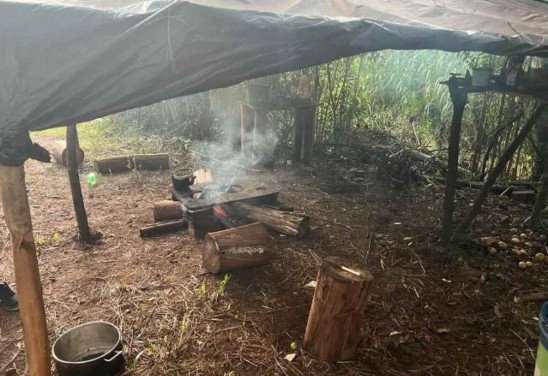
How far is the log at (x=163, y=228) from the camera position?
441 cm

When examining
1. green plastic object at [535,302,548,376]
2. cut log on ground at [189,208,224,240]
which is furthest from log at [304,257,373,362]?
cut log on ground at [189,208,224,240]

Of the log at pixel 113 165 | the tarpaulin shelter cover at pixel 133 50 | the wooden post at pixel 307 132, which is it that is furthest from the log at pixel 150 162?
the tarpaulin shelter cover at pixel 133 50

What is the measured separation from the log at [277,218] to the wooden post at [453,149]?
1559 mm

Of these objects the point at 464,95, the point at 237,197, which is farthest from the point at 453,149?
the point at 237,197

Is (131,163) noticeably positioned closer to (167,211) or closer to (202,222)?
(167,211)

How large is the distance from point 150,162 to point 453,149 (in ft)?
15.7

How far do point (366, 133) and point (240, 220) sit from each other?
15.2 ft

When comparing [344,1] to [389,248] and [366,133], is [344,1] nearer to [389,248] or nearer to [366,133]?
[389,248]

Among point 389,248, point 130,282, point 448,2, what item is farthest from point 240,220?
point 448,2

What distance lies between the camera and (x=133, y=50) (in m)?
1.88

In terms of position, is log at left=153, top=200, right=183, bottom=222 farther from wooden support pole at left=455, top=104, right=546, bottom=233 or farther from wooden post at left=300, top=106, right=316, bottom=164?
wooden support pole at left=455, top=104, right=546, bottom=233

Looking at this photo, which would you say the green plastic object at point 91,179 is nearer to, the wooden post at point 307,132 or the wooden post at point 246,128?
the wooden post at point 246,128

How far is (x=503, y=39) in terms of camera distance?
9.11ft

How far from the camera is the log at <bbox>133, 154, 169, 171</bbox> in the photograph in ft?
21.6
